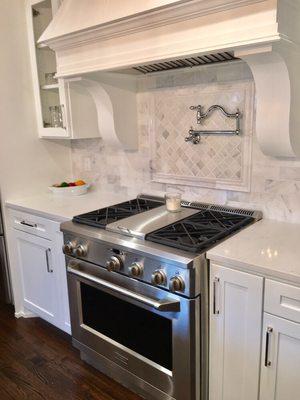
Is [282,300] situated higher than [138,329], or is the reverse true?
[282,300]

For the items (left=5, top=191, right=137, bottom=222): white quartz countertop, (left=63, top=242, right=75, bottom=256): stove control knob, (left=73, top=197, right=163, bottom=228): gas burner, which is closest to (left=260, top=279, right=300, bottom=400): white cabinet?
(left=73, top=197, right=163, bottom=228): gas burner

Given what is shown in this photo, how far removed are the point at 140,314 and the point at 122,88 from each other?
1.33 meters

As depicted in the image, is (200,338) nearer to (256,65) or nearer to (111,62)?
(256,65)

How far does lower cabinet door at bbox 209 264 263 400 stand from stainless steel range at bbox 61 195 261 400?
5 cm

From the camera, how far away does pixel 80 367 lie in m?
2.14

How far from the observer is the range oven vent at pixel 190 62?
5.73 ft

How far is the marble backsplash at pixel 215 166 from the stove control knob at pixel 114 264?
27.3 inches

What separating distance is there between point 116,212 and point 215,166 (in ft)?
2.06

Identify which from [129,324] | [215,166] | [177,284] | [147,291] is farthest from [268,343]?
[215,166]

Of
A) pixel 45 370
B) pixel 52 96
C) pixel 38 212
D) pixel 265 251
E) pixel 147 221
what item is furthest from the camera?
pixel 52 96

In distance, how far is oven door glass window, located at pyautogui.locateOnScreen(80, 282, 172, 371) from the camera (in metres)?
1.66

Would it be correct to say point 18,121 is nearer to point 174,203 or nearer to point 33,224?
point 33,224

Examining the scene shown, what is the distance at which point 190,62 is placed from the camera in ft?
6.21

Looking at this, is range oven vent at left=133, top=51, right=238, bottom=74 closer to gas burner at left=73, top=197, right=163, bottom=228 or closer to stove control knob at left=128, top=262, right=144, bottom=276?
gas burner at left=73, top=197, right=163, bottom=228
